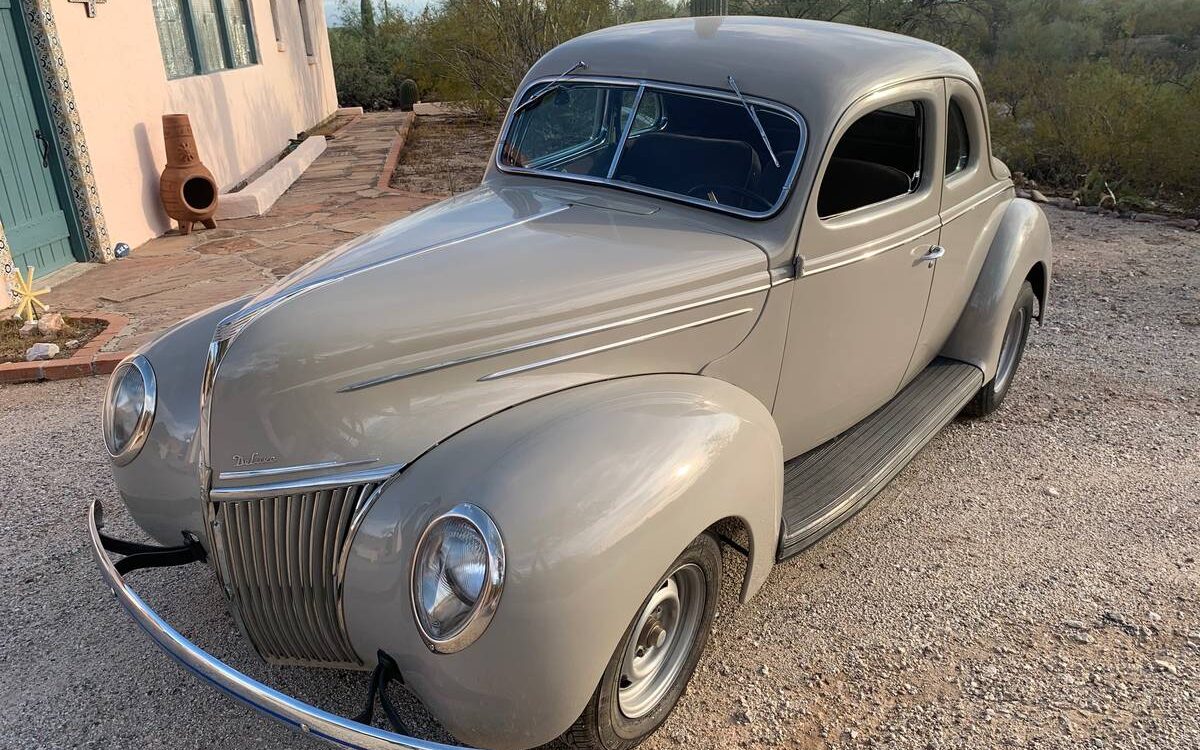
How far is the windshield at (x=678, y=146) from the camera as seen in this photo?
303 centimetres

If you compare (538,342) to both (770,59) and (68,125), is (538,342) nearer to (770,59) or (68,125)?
(770,59)

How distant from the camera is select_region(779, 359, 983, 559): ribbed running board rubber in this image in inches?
113

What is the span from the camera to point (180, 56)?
30.6 ft

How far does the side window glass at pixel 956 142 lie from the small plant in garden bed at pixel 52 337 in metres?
5.14

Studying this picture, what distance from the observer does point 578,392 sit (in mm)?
2383

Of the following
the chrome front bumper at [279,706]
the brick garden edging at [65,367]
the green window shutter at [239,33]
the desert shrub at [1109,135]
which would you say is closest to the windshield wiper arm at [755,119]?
the chrome front bumper at [279,706]

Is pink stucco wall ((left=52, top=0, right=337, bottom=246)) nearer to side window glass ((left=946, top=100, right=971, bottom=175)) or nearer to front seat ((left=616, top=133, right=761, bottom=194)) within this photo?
front seat ((left=616, top=133, right=761, bottom=194))

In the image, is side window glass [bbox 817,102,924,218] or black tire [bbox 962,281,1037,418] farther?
black tire [bbox 962,281,1037,418]

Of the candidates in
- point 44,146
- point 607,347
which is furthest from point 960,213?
point 44,146

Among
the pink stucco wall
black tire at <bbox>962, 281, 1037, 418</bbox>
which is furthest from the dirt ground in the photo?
black tire at <bbox>962, 281, 1037, 418</bbox>

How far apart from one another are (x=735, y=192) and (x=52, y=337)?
15.4ft

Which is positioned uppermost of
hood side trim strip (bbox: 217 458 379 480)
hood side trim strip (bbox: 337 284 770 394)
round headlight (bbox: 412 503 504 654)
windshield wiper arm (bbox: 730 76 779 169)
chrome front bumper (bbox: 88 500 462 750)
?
windshield wiper arm (bbox: 730 76 779 169)

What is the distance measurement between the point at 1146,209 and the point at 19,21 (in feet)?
33.9

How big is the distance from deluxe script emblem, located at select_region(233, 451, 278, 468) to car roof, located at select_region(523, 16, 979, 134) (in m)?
2.07
